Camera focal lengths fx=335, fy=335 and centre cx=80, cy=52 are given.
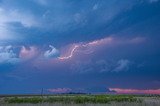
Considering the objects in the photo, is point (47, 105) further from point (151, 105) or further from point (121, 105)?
point (151, 105)

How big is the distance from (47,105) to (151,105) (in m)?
6.29

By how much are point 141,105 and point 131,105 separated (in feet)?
2.01

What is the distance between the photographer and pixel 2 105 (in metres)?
21.4

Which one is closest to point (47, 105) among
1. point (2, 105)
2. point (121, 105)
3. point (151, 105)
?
point (2, 105)

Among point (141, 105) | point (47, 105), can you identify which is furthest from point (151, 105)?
point (47, 105)

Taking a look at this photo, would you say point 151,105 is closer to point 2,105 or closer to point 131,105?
point 131,105

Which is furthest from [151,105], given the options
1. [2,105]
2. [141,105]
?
[2,105]

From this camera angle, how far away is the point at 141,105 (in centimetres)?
1984

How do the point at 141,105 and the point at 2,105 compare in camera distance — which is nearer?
the point at 141,105

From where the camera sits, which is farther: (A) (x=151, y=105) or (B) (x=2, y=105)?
(B) (x=2, y=105)

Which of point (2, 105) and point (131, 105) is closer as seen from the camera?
point (131, 105)

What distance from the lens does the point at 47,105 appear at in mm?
20609

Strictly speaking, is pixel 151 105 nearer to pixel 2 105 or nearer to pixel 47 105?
pixel 47 105

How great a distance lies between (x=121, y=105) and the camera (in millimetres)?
20078
